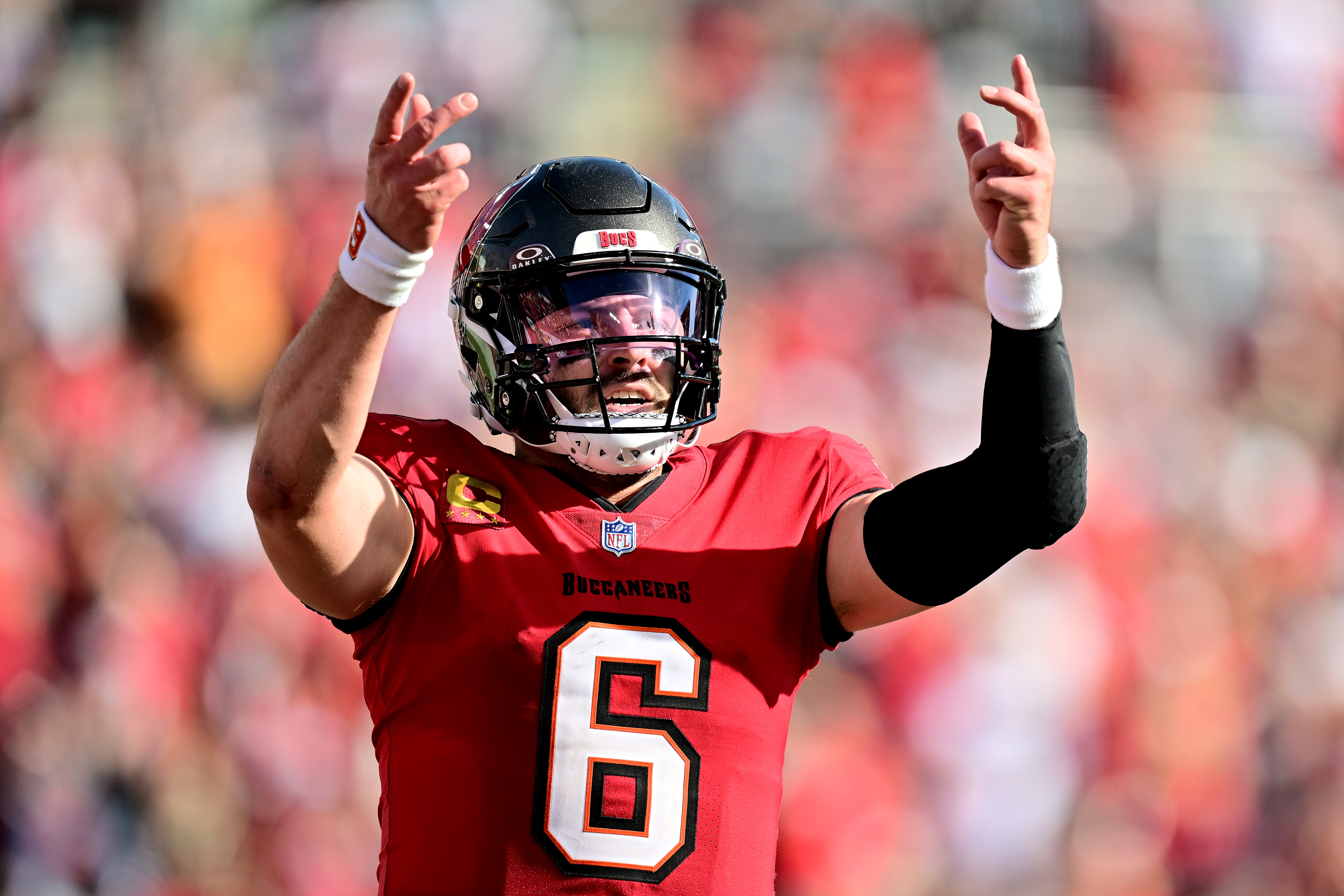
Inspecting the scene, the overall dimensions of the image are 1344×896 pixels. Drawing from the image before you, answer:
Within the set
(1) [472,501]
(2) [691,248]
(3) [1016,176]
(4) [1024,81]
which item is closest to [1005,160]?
(3) [1016,176]

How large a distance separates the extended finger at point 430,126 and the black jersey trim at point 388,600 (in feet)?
1.66

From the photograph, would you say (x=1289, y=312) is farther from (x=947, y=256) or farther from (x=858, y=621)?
(x=858, y=621)

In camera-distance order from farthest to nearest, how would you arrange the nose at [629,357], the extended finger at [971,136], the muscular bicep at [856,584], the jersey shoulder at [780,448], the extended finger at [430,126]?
the jersey shoulder at [780,448] < the nose at [629,357] < the muscular bicep at [856,584] < the extended finger at [971,136] < the extended finger at [430,126]

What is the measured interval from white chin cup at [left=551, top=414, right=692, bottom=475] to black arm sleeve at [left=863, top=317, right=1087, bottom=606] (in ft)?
1.17

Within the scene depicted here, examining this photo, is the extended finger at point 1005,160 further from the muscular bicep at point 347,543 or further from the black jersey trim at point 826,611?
the muscular bicep at point 347,543

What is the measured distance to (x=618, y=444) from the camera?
1915mm

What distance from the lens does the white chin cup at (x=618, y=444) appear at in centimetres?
191

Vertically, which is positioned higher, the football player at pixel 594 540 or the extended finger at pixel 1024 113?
the extended finger at pixel 1024 113

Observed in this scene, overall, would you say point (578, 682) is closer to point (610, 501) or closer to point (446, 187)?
point (610, 501)

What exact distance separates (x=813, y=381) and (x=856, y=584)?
308 cm

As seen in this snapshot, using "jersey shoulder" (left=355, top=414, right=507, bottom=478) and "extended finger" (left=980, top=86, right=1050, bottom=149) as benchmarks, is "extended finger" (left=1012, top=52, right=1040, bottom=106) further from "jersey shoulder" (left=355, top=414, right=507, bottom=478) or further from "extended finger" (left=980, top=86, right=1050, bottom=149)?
"jersey shoulder" (left=355, top=414, right=507, bottom=478)

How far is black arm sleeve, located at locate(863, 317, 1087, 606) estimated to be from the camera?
1733mm

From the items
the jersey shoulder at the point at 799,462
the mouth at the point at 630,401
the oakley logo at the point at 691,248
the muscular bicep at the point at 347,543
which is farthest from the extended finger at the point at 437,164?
the jersey shoulder at the point at 799,462

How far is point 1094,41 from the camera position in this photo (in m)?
5.66
